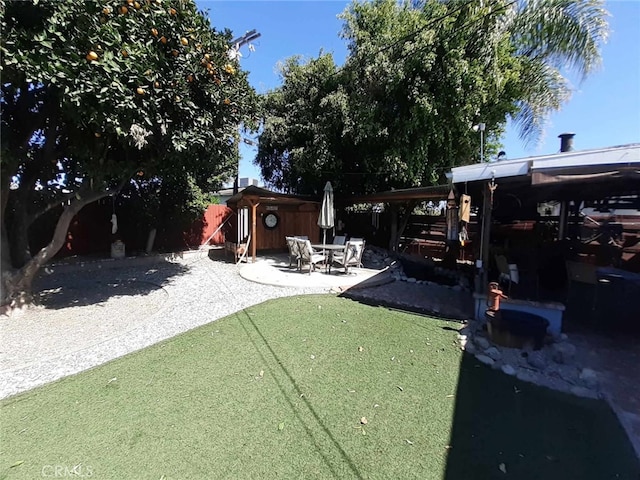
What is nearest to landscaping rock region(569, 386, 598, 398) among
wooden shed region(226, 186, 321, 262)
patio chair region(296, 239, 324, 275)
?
patio chair region(296, 239, 324, 275)

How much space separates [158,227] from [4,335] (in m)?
7.20

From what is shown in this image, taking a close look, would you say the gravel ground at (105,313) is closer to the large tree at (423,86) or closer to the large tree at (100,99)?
the large tree at (100,99)

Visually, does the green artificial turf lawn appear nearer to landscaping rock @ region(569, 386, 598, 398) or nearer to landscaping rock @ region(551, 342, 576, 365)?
landscaping rock @ region(569, 386, 598, 398)

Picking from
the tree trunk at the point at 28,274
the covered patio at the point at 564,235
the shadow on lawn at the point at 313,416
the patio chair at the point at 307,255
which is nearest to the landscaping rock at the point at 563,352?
the covered patio at the point at 564,235

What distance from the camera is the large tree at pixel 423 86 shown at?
920 centimetres

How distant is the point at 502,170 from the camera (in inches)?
201

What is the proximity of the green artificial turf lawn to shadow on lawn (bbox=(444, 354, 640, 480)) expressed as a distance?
1 cm

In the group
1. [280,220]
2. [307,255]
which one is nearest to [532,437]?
[307,255]

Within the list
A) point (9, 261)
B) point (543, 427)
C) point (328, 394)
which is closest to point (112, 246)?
point (9, 261)

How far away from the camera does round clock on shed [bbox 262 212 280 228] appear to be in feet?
42.2

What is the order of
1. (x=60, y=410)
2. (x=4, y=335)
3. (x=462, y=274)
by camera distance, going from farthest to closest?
1. (x=462, y=274)
2. (x=4, y=335)
3. (x=60, y=410)

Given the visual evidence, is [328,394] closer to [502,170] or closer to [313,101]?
[502,170]

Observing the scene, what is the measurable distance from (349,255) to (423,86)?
6.52 metres

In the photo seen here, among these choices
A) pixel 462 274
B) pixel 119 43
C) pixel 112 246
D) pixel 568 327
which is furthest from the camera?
pixel 112 246
